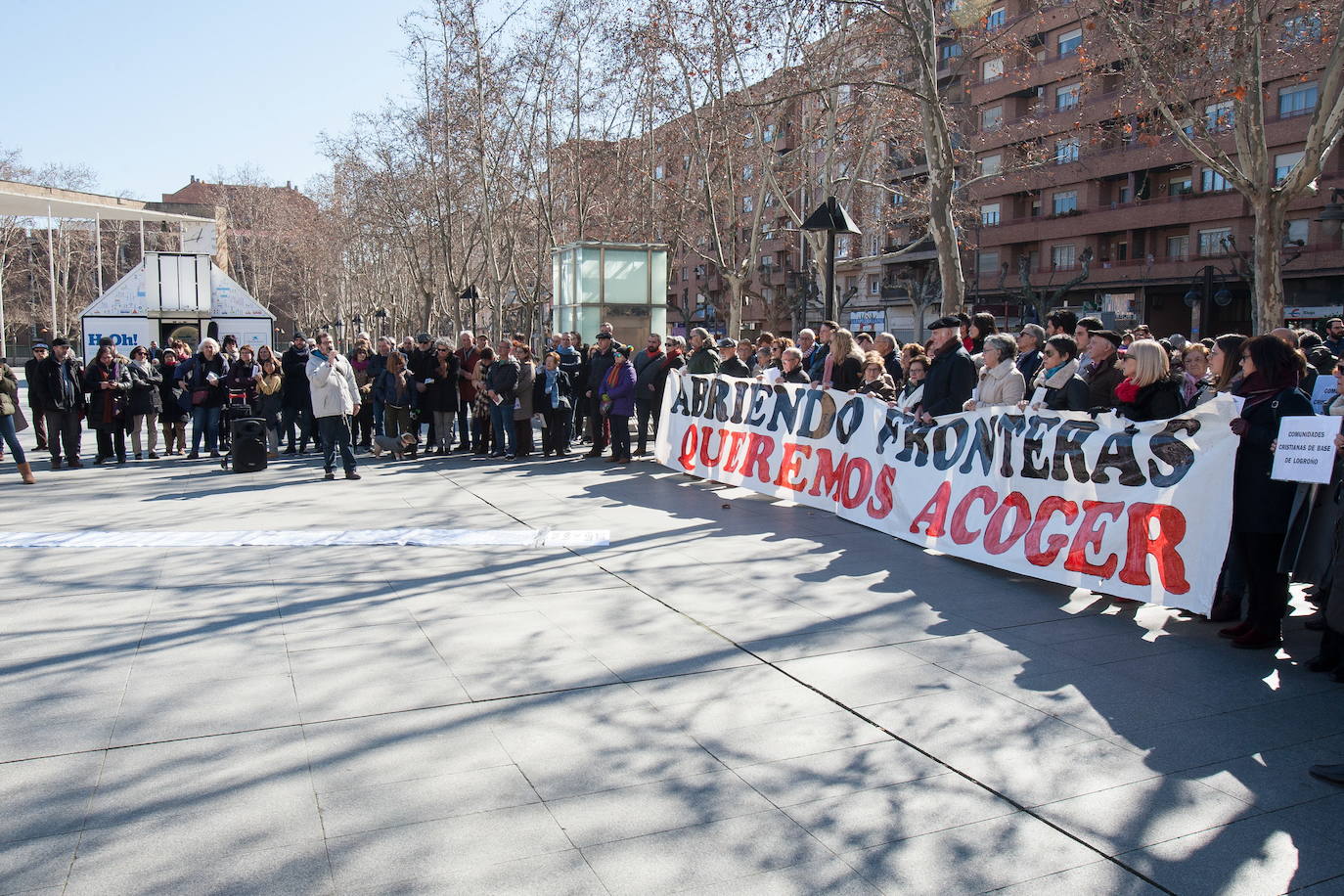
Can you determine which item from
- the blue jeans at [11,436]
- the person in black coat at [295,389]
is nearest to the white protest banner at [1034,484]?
the person in black coat at [295,389]

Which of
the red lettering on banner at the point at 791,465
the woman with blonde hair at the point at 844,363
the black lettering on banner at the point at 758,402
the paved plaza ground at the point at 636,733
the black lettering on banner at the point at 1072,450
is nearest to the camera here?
the paved plaza ground at the point at 636,733

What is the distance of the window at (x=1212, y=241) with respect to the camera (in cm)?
4539

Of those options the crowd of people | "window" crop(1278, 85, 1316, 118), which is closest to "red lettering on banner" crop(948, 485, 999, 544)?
the crowd of people

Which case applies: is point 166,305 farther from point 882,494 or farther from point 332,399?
point 882,494

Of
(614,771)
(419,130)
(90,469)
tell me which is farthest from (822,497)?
(419,130)

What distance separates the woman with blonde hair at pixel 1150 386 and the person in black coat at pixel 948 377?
190 cm

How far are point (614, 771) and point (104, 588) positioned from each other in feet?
15.7

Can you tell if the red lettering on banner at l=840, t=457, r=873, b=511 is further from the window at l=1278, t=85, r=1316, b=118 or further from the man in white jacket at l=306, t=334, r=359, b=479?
the window at l=1278, t=85, r=1316, b=118

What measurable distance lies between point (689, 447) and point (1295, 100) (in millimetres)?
39058

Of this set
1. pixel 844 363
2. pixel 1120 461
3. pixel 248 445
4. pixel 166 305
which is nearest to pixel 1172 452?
pixel 1120 461

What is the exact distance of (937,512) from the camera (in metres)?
8.52

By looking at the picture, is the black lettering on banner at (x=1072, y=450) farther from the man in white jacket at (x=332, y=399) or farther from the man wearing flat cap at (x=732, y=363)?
the man in white jacket at (x=332, y=399)

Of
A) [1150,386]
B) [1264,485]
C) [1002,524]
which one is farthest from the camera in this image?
[1002,524]

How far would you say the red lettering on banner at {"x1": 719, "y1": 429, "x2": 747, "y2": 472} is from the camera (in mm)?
12328
